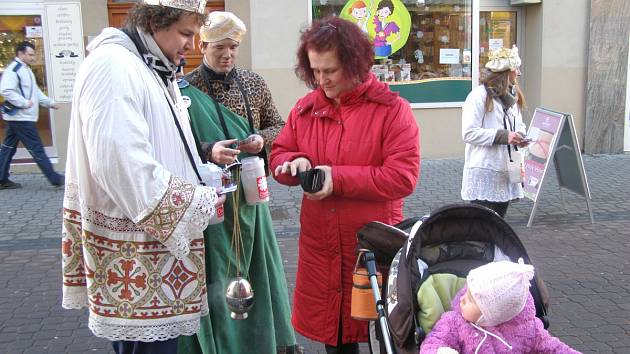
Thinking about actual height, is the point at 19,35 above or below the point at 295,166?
above

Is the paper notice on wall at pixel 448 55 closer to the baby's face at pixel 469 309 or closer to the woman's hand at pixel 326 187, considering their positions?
the woman's hand at pixel 326 187

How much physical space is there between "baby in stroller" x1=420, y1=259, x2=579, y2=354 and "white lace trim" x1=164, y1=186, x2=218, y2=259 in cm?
95

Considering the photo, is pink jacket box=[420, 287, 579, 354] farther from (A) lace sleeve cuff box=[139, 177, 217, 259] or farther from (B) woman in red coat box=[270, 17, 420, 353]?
(A) lace sleeve cuff box=[139, 177, 217, 259]

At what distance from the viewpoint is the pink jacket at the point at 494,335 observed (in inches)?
96.0

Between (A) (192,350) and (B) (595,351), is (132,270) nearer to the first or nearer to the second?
(A) (192,350)

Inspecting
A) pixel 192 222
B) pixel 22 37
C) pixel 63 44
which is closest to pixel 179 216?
pixel 192 222

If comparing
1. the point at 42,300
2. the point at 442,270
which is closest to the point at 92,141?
the point at 442,270

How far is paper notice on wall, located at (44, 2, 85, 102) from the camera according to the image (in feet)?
31.5

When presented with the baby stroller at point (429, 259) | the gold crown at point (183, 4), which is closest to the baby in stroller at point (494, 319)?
the baby stroller at point (429, 259)

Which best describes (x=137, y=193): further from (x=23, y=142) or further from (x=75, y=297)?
(x=23, y=142)

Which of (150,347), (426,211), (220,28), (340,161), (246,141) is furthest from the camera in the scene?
(426,211)

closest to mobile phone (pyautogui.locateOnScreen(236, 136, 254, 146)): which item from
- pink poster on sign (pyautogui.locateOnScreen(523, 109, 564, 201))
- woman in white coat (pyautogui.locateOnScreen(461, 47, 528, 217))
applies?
woman in white coat (pyautogui.locateOnScreen(461, 47, 528, 217))

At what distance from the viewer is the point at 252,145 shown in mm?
3256

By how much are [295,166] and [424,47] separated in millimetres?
8324
